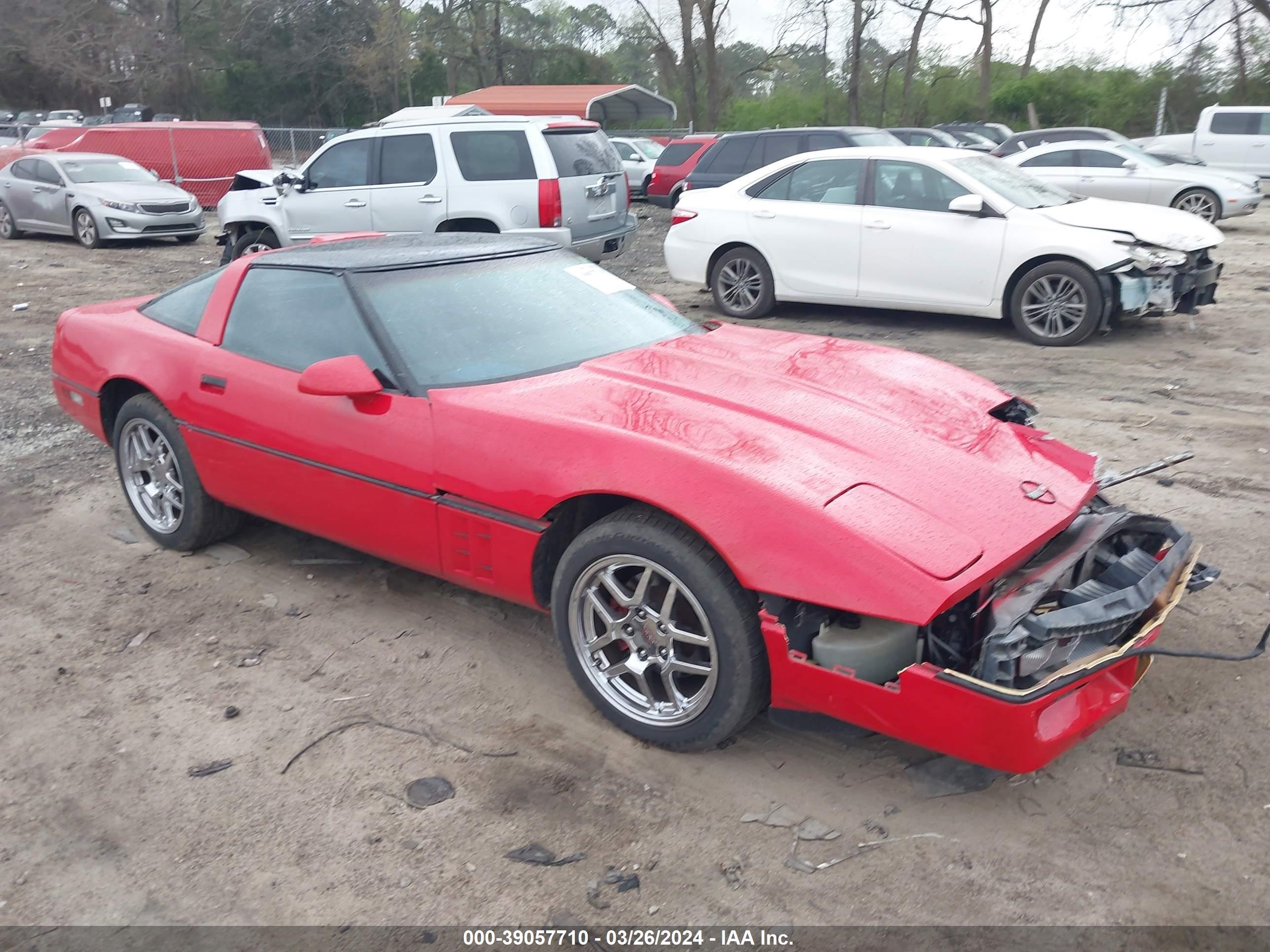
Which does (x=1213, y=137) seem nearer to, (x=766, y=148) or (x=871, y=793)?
(x=766, y=148)

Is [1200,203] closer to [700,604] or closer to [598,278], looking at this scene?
[598,278]

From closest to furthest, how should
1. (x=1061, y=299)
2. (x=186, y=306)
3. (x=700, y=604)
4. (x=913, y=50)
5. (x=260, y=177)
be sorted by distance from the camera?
(x=700, y=604)
(x=186, y=306)
(x=1061, y=299)
(x=260, y=177)
(x=913, y=50)

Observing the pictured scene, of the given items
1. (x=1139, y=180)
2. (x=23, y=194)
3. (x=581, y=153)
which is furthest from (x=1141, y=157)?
(x=23, y=194)

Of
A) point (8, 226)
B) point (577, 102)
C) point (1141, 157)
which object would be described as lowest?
point (8, 226)

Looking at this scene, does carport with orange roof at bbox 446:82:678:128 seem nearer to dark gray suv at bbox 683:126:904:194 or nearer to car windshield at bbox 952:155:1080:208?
dark gray suv at bbox 683:126:904:194

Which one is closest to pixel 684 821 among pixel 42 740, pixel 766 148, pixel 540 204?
pixel 42 740

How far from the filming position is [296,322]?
414cm

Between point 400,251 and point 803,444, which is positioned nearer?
point 803,444

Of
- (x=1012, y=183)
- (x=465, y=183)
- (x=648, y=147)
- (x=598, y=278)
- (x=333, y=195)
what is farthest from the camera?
(x=648, y=147)

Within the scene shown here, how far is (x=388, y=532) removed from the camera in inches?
149

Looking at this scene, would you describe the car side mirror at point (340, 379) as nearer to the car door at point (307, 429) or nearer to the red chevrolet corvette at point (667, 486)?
the red chevrolet corvette at point (667, 486)

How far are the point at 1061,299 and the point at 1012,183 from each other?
3.92ft

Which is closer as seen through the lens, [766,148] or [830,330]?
[830,330]

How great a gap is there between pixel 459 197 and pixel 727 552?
27.4ft
